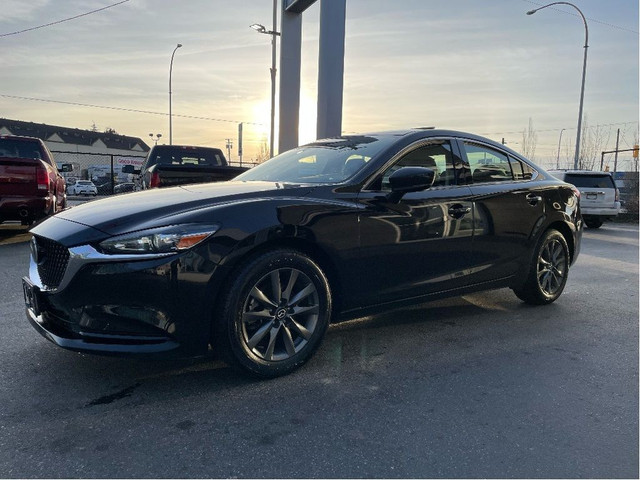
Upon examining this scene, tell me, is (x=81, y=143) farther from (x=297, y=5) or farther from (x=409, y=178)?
(x=409, y=178)

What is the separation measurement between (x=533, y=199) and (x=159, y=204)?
329 centimetres

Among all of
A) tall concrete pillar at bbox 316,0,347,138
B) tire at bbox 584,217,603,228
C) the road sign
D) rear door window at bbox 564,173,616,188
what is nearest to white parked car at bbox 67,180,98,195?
the road sign

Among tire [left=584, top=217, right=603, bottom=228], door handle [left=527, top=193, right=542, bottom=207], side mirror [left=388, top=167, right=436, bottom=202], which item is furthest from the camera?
tire [left=584, top=217, right=603, bottom=228]

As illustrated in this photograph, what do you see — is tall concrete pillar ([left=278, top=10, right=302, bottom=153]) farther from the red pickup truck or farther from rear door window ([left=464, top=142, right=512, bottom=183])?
rear door window ([left=464, top=142, right=512, bottom=183])

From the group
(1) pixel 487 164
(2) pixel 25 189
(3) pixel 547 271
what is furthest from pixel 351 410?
(2) pixel 25 189

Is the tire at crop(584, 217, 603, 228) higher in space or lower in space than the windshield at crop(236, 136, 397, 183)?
lower

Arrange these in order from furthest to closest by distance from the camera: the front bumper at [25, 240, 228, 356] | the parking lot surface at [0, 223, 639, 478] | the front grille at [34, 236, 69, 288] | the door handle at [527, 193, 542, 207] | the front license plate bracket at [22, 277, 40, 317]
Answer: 1. the door handle at [527, 193, 542, 207]
2. the front license plate bracket at [22, 277, 40, 317]
3. the front grille at [34, 236, 69, 288]
4. the front bumper at [25, 240, 228, 356]
5. the parking lot surface at [0, 223, 639, 478]

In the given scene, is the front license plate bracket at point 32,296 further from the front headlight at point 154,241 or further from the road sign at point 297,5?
the road sign at point 297,5

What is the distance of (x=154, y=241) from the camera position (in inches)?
106

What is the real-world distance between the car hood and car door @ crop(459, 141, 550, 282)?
1624mm

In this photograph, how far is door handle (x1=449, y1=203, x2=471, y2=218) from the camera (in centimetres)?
392

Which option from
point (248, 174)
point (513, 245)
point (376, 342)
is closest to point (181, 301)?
point (376, 342)

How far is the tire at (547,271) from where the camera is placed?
472cm

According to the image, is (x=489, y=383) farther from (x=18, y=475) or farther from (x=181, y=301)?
(x=18, y=475)
